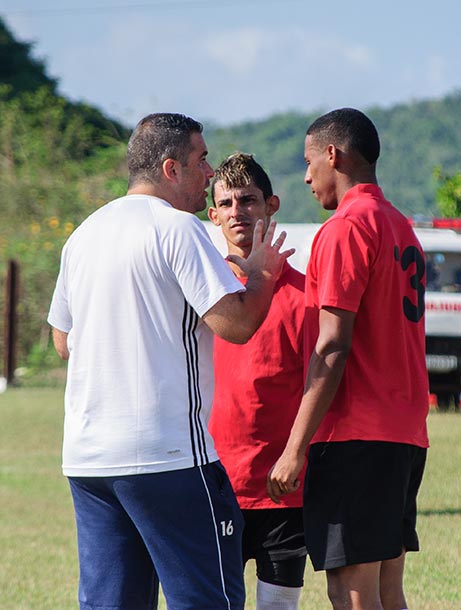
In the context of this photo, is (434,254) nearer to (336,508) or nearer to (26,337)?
(26,337)

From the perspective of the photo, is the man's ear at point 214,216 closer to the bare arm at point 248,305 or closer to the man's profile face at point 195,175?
the man's profile face at point 195,175

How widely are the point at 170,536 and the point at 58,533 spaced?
5.13 meters

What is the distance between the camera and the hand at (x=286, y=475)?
3.92 meters

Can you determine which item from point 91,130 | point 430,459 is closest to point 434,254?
point 430,459

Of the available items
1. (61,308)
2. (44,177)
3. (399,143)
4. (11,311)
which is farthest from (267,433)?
(399,143)

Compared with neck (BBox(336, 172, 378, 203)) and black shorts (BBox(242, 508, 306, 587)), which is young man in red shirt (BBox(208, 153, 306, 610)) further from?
neck (BBox(336, 172, 378, 203))

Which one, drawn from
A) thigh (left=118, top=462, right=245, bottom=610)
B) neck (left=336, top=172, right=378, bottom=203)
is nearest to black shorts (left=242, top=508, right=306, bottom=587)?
thigh (left=118, top=462, right=245, bottom=610)

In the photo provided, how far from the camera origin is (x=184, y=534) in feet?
12.1

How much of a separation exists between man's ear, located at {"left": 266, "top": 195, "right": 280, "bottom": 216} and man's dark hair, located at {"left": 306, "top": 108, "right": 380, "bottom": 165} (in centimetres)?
78

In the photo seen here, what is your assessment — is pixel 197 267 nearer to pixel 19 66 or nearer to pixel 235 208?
pixel 235 208

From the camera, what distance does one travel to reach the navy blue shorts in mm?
3666

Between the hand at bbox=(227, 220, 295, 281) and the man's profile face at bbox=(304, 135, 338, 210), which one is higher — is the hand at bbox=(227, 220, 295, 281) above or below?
below

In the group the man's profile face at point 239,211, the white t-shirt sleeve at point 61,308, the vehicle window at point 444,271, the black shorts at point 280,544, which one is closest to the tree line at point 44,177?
the vehicle window at point 444,271

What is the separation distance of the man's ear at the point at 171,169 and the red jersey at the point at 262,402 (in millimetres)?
951
